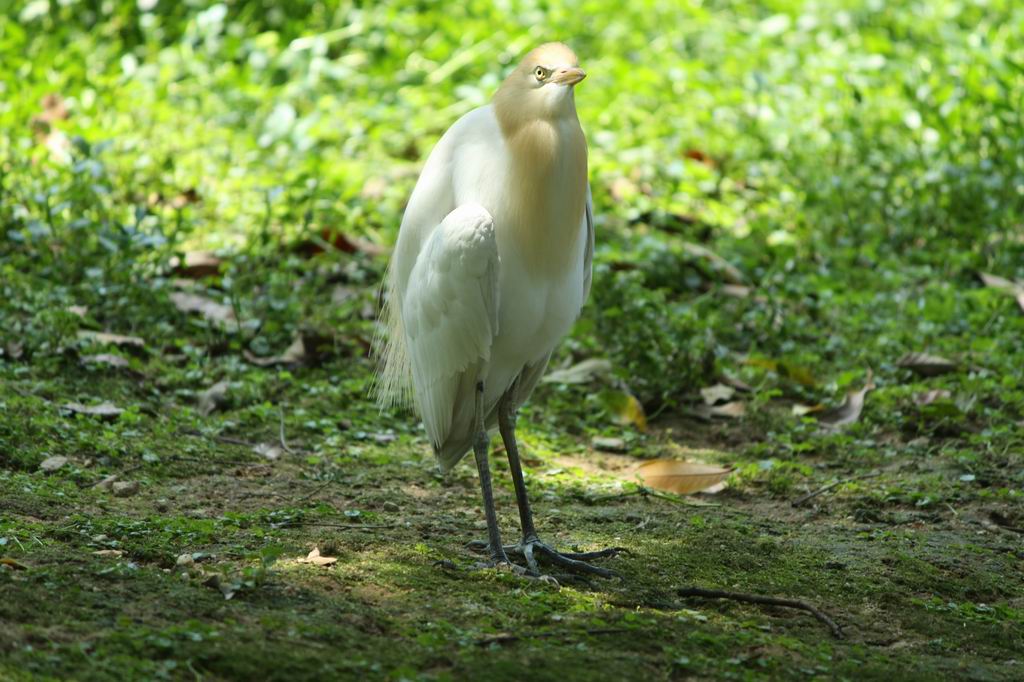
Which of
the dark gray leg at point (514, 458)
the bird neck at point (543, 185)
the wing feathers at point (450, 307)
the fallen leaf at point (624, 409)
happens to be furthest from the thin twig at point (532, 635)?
the fallen leaf at point (624, 409)

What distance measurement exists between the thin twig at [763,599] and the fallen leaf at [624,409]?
6.02 ft

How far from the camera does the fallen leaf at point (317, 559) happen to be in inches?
130

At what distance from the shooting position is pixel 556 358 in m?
A: 5.76

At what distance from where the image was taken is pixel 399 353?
13.9 ft

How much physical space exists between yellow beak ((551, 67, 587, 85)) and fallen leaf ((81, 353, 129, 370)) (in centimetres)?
239

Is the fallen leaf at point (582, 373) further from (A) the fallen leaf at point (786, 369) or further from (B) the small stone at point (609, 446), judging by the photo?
(A) the fallen leaf at point (786, 369)

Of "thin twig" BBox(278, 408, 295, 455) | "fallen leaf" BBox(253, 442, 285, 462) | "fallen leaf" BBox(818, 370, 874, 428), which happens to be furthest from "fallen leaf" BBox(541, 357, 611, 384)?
"fallen leaf" BBox(253, 442, 285, 462)

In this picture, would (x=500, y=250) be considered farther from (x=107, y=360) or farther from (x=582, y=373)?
(x=107, y=360)

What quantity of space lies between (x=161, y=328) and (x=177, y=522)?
6.59 feet

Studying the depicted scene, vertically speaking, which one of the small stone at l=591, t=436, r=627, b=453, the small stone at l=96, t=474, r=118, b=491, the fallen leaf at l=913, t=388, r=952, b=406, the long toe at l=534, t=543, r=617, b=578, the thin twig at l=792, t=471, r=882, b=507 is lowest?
the thin twig at l=792, t=471, r=882, b=507

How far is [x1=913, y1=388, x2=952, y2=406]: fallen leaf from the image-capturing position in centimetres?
508

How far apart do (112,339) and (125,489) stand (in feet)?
4.49

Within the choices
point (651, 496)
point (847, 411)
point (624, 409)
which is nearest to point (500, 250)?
point (651, 496)

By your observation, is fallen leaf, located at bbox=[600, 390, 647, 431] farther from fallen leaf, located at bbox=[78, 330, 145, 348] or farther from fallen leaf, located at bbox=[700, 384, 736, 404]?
fallen leaf, located at bbox=[78, 330, 145, 348]
